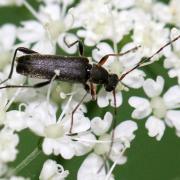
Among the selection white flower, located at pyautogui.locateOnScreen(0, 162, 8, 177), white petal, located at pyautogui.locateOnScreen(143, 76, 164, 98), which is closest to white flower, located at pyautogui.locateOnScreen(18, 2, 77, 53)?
white petal, located at pyautogui.locateOnScreen(143, 76, 164, 98)

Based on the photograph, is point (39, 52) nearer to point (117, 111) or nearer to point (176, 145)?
point (117, 111)

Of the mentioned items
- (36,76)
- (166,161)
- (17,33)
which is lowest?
(166,161)

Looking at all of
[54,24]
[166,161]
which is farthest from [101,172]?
[54,24]

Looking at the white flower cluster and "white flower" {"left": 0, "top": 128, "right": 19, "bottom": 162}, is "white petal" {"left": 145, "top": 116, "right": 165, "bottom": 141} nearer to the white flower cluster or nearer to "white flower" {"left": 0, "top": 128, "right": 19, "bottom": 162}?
the white flower cluster

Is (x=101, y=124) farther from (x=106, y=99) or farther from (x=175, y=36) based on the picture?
(x=175, y=36)

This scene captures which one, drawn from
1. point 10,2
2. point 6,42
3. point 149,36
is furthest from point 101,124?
point 10,2

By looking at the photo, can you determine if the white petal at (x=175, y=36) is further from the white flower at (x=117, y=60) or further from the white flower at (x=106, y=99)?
the white flower at (x=106, y=99)
